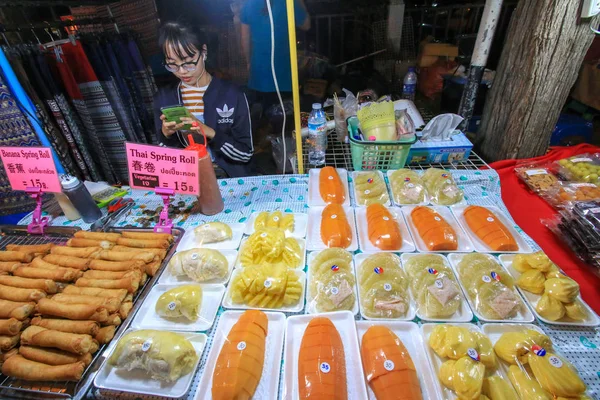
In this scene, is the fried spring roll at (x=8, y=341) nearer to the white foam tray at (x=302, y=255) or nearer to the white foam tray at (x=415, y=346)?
the white foam tray at (x=302, y=255)

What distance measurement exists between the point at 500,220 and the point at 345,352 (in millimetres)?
1440

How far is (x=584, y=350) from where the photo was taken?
1281 mm

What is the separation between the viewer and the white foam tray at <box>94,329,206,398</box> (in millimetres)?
1208

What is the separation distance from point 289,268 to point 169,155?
1022 millimetres

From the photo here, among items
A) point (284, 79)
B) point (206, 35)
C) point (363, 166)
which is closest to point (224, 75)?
point (206, 35)

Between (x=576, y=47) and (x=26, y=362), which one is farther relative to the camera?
(x=576, y=47)

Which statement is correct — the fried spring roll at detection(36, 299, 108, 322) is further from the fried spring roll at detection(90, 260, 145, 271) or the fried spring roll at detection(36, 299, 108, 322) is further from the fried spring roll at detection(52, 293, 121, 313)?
the fried spring roll at detection(90, 260, 145, 271)

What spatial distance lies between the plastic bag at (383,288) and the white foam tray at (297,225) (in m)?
0.48

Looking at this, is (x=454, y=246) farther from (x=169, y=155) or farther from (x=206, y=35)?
(x=206, y=35)

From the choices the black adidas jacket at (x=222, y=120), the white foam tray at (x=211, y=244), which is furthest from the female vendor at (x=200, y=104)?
the white foam tray at (x=211, y=244)

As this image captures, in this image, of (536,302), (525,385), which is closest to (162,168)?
(525,385)

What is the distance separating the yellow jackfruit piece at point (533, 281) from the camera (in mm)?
1463

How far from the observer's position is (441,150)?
2561 millimetres

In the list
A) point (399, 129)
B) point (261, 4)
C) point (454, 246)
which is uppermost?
point (261, 4)
